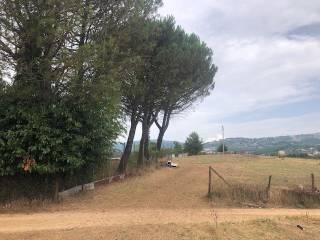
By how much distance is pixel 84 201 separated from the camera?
19141 millimetres

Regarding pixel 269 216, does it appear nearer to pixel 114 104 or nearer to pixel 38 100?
pixel 114 104

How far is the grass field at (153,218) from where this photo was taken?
12492 mm

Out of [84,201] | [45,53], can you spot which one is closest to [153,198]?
[84,201]

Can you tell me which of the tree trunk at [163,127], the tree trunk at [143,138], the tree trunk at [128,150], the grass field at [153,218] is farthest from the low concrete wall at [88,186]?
the tree trunk at [163,127]

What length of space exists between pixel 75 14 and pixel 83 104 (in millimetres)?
3505

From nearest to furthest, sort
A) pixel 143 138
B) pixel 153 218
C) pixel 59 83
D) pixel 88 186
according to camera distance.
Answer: pixel 153 218 → pixel 59 83 → pixel 88 186 → pixel 143 138

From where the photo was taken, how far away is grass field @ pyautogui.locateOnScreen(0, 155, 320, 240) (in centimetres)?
1249

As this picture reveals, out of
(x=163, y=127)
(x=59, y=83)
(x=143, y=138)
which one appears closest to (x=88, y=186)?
(x=59, y=83)

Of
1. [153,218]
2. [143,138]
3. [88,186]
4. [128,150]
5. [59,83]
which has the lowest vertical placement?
[153,218]

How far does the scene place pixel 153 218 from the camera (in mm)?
15312

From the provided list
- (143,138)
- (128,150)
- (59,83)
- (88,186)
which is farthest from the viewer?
(143,138)

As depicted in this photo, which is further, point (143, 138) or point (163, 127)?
point (163, 127)

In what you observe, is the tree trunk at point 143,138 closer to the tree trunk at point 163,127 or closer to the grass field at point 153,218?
the tree trunk at point 163,127

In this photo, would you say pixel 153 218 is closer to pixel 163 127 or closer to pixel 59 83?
pixel 59 83
